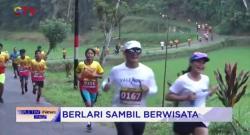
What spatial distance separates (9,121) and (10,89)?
9.53 m

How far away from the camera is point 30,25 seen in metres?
88.2

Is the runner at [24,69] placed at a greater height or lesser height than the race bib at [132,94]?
lesser

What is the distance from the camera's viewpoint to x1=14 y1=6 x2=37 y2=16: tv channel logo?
278 ft

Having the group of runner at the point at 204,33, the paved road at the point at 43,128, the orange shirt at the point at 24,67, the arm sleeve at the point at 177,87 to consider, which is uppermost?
the arm sleeve at the point at 177,87

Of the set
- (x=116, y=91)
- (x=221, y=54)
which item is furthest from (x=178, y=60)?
(x=116, y=91)

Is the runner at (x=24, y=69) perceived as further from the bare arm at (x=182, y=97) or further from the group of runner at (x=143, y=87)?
the bare arm at (x=182, y=97)

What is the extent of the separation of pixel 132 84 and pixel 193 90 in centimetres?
80

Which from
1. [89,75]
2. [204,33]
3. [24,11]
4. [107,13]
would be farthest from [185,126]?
[24,11]

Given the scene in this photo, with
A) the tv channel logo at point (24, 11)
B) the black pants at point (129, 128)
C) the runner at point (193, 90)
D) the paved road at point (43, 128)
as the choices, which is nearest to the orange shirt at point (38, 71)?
the paved road at point (43, 128)

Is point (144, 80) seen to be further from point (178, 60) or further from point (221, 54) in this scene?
point (221, 54)

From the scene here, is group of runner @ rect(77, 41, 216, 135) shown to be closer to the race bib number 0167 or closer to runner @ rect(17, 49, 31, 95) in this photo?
the race bib number 0167

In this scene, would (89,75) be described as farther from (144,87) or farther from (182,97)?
(182,97)

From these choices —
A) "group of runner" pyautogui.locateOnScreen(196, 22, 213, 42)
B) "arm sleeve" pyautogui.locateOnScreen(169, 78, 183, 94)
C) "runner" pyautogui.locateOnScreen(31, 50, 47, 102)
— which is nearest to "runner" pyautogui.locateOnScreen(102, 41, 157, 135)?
"arm sleeve" pyautogui.locateOnScreen(169, 78, 183, 94)

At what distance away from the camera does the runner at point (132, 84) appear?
7477 mm
